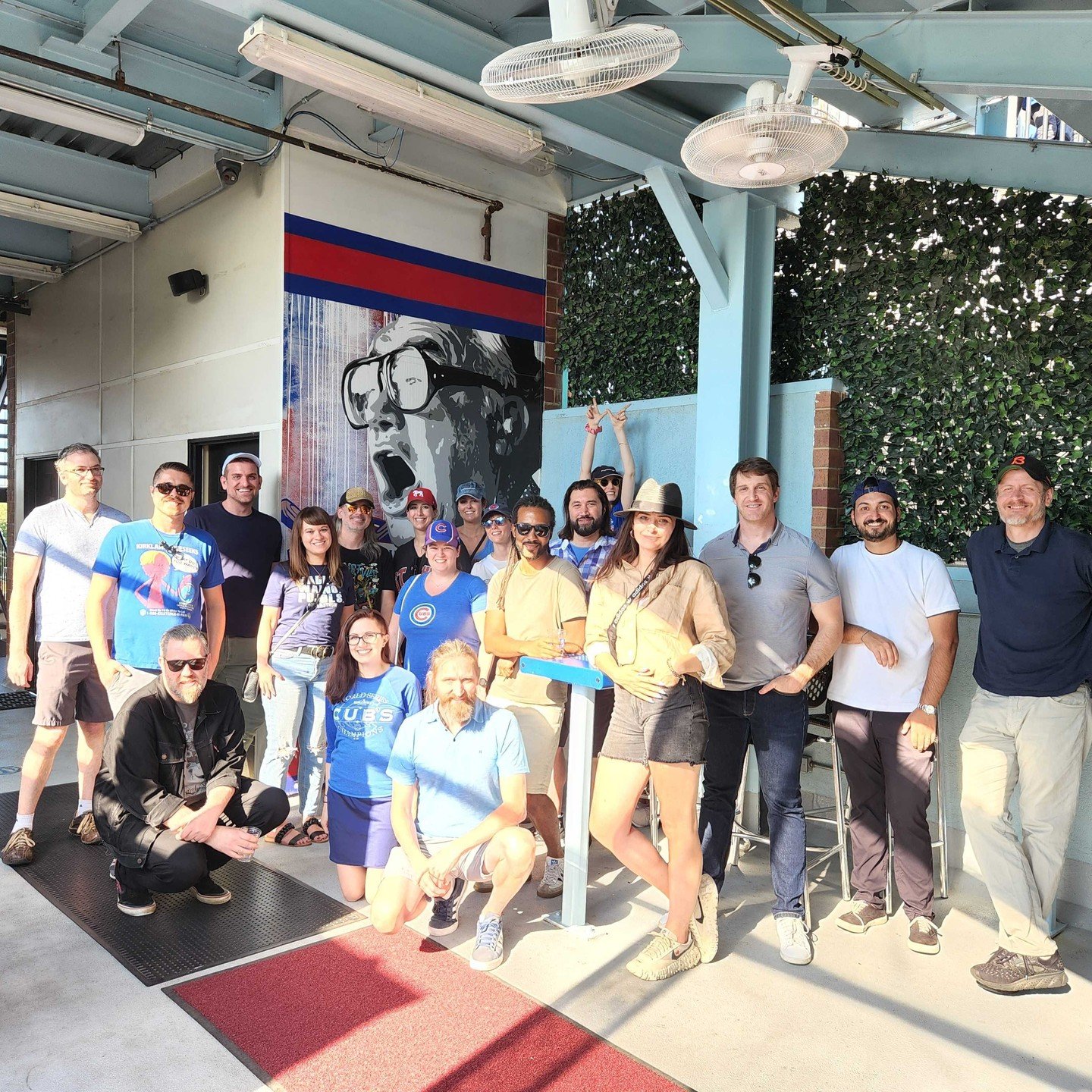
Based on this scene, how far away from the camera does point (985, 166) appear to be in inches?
177

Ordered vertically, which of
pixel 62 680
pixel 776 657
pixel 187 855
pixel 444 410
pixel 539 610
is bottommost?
pixel 187 855

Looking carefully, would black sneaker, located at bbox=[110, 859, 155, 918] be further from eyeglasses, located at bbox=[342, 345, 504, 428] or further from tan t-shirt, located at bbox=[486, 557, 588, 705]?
eyeglasses, located at bbox=[342, 345, 504, 428]

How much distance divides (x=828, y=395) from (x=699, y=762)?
8.69ft

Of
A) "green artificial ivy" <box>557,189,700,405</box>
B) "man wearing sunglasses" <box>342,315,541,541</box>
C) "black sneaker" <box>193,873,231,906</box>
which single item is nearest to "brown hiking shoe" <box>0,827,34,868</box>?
"black sneaker" <box>193,873,231,906</box>

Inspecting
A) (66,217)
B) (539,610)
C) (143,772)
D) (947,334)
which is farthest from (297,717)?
(66,217)

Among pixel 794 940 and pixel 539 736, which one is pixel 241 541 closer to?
pixel 539 736

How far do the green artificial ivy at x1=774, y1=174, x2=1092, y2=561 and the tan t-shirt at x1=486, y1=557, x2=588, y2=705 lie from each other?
2078mm

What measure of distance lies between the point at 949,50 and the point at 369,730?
3.49 metres

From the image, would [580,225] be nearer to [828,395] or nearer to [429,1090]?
[828,395]

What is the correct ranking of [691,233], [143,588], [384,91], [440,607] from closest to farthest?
1. [143,588]
2. [384,91]
3. [440,607]
4. [691,233]

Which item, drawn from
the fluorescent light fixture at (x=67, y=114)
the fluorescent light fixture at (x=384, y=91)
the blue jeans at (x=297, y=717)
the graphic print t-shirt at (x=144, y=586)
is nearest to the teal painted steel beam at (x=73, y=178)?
the fluorescent light fixture at (x=67, y=114)

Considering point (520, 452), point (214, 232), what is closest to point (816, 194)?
Result: point (520, 452)

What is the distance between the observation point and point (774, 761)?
Result: 10.9 feet

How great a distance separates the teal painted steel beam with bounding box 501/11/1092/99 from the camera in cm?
338
